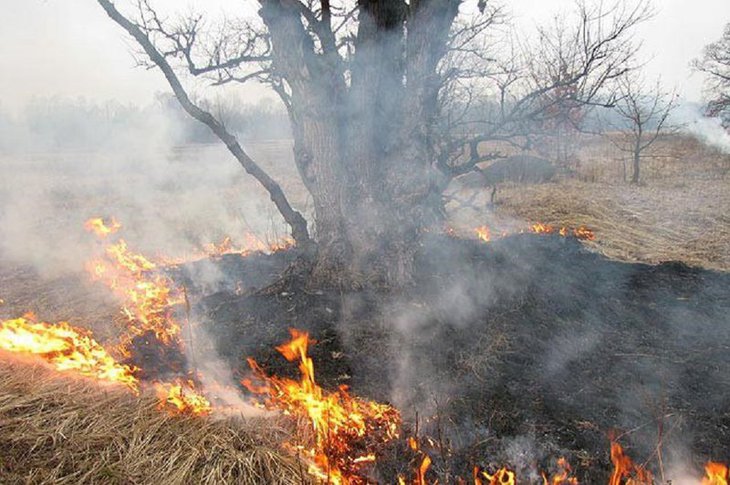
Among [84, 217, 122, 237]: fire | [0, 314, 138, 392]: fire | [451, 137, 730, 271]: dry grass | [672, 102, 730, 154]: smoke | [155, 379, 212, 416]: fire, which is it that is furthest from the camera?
[672, 102, 730, 154]: smoke

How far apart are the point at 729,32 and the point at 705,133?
5975 mm

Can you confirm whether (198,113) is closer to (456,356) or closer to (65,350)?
(65,350)

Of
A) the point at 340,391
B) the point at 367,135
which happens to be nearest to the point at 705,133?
the point at 367,135

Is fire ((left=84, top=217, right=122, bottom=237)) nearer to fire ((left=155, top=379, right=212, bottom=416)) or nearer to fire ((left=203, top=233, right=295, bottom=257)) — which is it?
fire ((left=203, top=233, right=295, bottom=257))

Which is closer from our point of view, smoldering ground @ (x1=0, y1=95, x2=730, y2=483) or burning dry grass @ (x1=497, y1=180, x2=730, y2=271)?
smoldering ground @ (x1=0, y1=95, x2=730, y2=483)

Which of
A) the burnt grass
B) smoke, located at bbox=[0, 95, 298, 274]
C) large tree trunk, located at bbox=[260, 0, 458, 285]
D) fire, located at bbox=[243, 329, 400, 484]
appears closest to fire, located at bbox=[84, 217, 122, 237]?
smoke, located at bbox=[0, 95, 298, 274]

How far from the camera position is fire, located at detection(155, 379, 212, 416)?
3883mm

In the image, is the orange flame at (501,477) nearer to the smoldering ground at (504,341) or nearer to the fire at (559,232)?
the smoldering ground at (504,341)

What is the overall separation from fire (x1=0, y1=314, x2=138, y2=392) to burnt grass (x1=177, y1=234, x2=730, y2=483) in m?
1.00

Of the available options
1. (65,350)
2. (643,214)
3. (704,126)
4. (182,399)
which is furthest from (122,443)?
(704,126)

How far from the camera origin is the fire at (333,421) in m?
3.27

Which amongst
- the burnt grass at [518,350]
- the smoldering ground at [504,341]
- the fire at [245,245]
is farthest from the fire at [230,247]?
the burnt grass at [518,350]

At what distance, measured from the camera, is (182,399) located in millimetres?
3949

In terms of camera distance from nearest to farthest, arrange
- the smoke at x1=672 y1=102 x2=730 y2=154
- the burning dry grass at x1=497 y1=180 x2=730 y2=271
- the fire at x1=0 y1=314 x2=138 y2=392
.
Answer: the fire at x1=0 y1=314 x2=138 y2=392 < the burning dry grass at x1=497 y1=180 x2=730 y2=271 < the smoke at x1=672 y1=102 x2=730 y2=154
